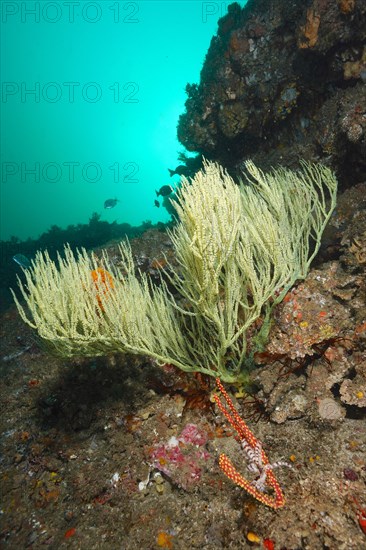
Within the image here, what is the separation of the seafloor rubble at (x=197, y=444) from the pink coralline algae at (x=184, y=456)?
0.01 metres

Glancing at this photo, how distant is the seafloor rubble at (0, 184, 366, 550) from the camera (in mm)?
2275

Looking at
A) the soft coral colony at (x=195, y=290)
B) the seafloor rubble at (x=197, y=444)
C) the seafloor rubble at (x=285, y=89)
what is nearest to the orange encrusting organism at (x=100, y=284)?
the soft coral colony at (x=195, y=290)

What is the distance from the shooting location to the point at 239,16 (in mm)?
7844

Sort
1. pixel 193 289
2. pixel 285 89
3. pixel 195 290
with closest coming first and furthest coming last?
pixel 195 290
pixel 193 289
pixel 285 89

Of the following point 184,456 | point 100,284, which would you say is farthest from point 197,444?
point 100,284

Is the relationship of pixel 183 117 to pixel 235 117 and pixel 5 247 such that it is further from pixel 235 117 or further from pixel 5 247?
pixel 5 247

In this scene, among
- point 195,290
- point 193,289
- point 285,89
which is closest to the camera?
point 195,290

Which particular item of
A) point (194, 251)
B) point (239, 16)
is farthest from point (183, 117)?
point (194, 251)

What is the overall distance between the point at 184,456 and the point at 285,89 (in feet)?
23.2

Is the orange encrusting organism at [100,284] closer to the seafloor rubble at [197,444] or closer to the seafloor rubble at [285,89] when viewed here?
the seafloor rubble at [197,444]

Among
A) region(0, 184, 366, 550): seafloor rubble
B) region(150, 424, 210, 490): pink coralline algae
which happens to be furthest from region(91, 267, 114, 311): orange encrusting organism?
region(150, 424, 210, 490): pink coralline algae

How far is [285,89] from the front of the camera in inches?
257

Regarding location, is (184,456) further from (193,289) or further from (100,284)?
(100,284)

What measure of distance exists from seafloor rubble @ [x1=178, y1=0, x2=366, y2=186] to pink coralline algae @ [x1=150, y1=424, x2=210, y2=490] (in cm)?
484
